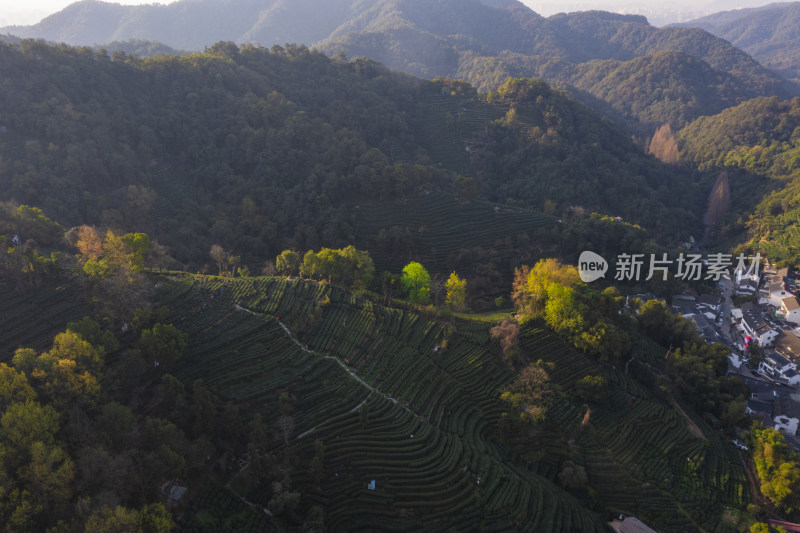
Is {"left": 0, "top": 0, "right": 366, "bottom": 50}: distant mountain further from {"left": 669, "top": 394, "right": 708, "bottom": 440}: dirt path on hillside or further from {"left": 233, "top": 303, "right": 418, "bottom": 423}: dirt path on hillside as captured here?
{"left": 669, "top": 394, "right": 708, "bottom": 440}: dirt path on hillside

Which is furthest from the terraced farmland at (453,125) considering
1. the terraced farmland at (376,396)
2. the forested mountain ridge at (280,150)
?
the terraced farmland at (376,396)

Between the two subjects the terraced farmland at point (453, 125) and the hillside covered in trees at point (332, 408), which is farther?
the terraced farmland at point (453, 125)

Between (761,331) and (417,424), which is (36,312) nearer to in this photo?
(417,424)

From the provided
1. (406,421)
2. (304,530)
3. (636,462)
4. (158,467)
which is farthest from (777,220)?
(158,467)

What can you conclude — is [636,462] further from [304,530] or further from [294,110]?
[294,110]

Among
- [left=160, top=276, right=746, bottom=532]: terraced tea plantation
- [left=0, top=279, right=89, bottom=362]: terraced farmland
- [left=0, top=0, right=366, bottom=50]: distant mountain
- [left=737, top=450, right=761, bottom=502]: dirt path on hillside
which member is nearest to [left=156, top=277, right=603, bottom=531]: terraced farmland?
[left=160, top=276, right=746, bottom=532]: terraced tea plantation

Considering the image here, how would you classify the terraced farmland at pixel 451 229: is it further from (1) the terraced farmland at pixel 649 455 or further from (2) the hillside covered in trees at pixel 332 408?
(1) the terraced farmland at pixel 649 455
